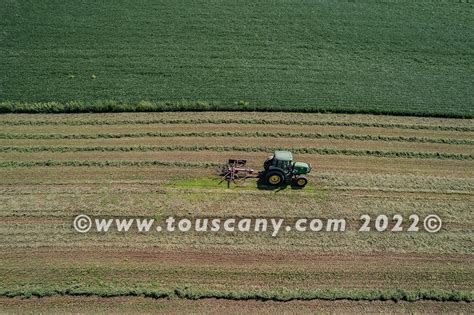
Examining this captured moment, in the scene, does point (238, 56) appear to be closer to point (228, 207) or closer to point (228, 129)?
point (228, 129)

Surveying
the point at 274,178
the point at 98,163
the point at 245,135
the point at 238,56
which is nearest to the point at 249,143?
the point at 245,135

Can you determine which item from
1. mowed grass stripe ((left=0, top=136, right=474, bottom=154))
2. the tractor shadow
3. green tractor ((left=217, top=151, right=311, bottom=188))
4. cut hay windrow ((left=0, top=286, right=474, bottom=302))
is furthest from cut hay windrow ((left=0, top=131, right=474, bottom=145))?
cut hay windrow ((left=0, top=286, right=474, bottom=302))

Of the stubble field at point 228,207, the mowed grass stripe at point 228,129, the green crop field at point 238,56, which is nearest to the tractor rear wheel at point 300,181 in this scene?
the stubble field at point 228,207

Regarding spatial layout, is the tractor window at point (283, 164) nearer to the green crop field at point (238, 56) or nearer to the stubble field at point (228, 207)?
the stubble field at point (228, 207)

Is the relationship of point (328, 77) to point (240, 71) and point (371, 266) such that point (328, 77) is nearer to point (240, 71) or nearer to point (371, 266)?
point (240, 71)

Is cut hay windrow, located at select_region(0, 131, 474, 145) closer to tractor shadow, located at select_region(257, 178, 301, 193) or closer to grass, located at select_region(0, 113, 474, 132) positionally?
grass, located at select_region(0, 113, 474, 132)

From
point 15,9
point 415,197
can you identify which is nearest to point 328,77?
point 415,197

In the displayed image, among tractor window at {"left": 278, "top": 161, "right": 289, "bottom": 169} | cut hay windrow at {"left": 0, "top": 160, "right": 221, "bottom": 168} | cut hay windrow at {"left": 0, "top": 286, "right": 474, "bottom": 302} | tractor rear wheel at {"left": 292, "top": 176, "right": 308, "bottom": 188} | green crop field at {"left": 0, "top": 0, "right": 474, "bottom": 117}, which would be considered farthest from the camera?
green crop field at {"left": 0, "top": 0, "right": 474, "bottom": 117}
